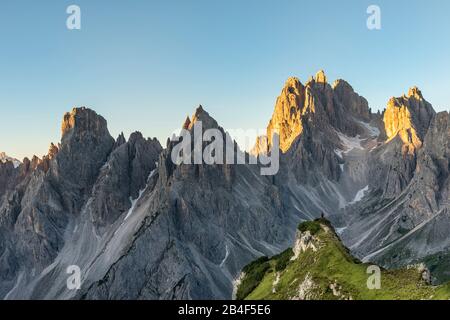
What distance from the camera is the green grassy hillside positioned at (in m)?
74.6

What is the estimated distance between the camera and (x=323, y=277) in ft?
290

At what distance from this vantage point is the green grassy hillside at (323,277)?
74562 mm

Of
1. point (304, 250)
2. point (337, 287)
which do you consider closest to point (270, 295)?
point (304, 250)

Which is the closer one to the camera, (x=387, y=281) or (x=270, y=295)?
(x=387, y=281)
